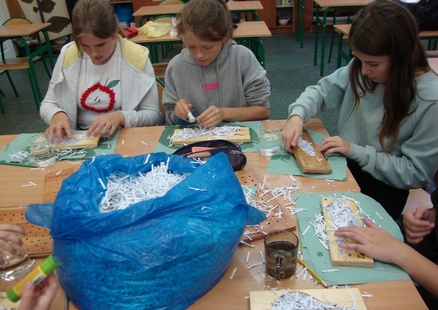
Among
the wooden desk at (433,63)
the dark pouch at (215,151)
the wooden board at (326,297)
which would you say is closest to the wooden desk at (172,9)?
the wooden desk at (433,63)

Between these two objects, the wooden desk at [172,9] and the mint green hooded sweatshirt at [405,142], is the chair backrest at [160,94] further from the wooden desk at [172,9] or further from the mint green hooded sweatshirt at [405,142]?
the wooden desk at [172,9]

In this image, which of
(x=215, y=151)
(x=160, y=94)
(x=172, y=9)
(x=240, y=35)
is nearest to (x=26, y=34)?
(x=172, y=9)

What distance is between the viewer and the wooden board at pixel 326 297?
0.77 meters

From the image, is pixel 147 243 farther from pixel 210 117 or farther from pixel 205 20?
pixel 205 20

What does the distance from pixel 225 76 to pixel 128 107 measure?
1.69 ft

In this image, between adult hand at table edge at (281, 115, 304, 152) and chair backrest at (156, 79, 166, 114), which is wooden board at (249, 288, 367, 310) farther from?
chair backrest at (156, 79, 166, 114)

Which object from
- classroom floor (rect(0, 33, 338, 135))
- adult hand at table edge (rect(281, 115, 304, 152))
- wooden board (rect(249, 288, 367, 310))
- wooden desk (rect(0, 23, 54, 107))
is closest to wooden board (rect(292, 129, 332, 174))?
adult hand at table edge (rect(281, 115, 304, 152))

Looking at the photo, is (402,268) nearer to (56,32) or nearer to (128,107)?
(128,107)

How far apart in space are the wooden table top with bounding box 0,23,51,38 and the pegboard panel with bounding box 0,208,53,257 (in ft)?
10.9

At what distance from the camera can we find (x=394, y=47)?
1.26 meters

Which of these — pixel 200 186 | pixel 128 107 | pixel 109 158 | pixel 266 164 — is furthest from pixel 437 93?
pixel 128 107

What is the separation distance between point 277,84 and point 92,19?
3.06 metres

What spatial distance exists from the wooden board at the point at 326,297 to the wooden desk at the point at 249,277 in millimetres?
24

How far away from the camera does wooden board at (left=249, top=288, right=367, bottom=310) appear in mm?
768
